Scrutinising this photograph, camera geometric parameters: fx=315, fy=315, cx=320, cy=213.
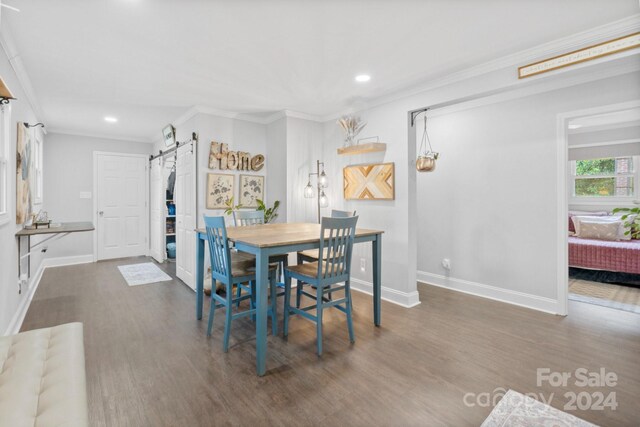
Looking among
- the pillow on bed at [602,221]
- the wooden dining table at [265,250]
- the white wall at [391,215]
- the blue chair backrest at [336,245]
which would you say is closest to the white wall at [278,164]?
the white wall at [391,215]

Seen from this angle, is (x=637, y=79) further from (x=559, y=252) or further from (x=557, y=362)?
(x=557, y=362)

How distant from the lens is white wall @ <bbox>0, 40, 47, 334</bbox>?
250 centimetres

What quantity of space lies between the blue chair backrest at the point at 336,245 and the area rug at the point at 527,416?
1403 mm

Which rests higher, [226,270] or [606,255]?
[226,270]

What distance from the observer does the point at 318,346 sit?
8.07ft

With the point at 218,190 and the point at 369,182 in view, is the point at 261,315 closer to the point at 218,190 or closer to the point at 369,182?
the point at 369,182

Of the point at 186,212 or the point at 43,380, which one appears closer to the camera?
the point at 43,380

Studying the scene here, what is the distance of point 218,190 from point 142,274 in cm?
205

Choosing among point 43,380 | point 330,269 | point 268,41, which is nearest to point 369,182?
point 330,269

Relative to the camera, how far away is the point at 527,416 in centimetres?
176

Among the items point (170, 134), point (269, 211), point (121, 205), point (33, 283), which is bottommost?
point (33, 283)

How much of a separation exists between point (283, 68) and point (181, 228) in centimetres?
287

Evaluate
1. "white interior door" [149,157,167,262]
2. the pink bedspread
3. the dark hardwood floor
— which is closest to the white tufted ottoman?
the dark hardwood floor

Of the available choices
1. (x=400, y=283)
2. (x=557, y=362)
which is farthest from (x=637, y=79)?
(x=400, y=283)
